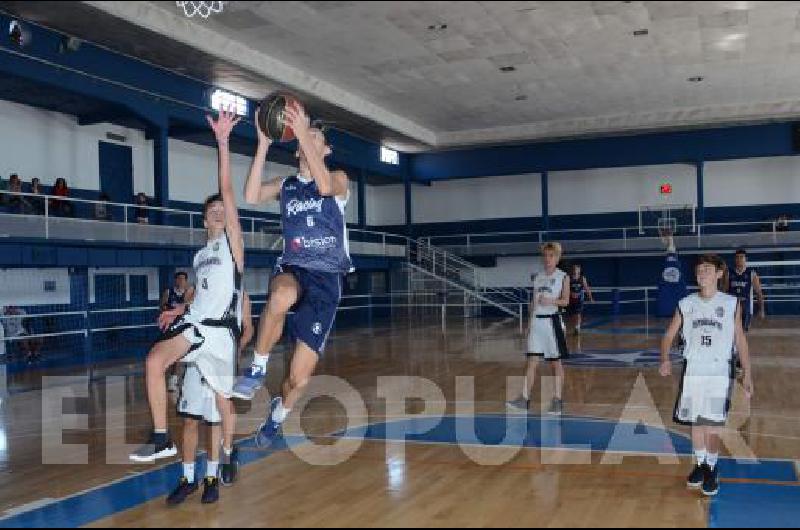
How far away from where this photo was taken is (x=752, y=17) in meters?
13.6

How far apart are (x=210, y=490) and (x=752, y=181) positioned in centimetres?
2406

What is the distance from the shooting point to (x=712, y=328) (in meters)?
5.43

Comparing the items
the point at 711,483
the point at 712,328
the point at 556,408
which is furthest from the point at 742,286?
the point at 711,483

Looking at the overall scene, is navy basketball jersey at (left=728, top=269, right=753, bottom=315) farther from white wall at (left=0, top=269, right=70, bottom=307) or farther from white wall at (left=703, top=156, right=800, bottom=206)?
white wall at (left=703, top=156, right=800, bottom=206)

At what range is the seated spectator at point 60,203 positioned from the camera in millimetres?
15438

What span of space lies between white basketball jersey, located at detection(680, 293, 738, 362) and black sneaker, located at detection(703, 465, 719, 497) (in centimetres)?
77

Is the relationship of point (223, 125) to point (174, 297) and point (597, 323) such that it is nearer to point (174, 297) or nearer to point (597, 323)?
point (174, 297)

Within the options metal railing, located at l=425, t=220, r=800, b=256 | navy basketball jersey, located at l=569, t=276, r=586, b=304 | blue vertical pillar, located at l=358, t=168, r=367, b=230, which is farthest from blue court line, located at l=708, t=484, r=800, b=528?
blue vertical pillar, located at l=358, t=168, r=367, b=230

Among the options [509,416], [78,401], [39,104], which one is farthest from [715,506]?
[39,104]

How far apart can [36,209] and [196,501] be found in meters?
11.7

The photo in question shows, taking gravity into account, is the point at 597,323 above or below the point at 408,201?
below

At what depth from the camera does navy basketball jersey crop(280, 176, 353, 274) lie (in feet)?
17.2

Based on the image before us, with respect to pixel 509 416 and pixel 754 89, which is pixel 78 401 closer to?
pixel 509 416

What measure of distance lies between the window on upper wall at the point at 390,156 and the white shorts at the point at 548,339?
1792 cm
